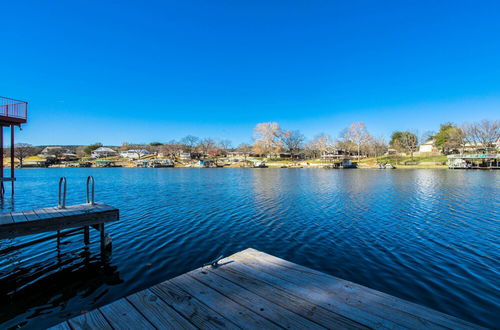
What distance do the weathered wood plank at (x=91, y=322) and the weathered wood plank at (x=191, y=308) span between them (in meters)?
0.82

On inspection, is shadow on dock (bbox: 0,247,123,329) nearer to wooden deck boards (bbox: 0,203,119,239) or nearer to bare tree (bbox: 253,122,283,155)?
wooden deck boards (bbox: 0,203,119,239)

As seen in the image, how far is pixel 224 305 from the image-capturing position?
3570 mm

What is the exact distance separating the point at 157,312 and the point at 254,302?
4.75 feet

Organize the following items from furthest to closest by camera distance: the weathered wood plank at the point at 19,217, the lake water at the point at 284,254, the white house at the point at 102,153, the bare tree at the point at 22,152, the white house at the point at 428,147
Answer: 1. the white house at the point at 102,153
2. the bare tree at the point at 22,152
3. the white house at the point at 428,147
4. the weathered wood plank at the point at 19,217
5. the lake water at the point at 284,254

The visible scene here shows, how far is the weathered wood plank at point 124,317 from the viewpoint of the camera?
3158 millimetres

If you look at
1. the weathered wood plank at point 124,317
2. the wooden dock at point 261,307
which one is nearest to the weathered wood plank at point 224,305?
the wooden dock at point 261,307

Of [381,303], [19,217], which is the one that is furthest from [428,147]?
[19,217]

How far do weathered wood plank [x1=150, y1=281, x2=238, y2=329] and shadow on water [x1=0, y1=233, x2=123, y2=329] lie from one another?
2777mm

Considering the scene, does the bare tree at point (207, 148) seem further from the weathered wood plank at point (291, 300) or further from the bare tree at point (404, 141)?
the weathered wood plank at point (291, 300)

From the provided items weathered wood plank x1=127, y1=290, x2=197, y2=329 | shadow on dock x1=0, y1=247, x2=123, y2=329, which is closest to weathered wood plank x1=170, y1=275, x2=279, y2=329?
weathered wood plank x1=127, y1=290, x2=197, y2=329

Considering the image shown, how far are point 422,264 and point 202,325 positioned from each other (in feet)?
26.9

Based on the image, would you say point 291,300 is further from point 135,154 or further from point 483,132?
point 135,154

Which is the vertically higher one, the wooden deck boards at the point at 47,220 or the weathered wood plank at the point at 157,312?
the wooden deck boards at the point at 47,220

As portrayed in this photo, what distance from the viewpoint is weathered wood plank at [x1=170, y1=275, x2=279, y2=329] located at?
10.3 feet
